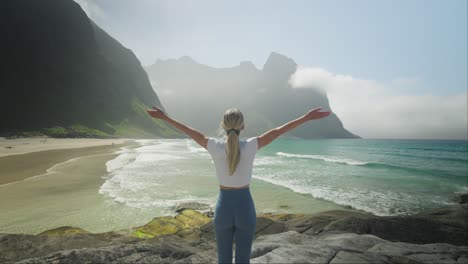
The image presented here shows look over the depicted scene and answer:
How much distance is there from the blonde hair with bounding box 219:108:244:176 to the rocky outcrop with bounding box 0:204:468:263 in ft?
8.37

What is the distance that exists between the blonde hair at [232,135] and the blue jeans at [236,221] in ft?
0.90

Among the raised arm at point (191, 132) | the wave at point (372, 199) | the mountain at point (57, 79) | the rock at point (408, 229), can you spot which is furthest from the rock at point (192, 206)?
the mountain at point (57, 79)

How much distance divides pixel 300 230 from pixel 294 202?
21.6ft

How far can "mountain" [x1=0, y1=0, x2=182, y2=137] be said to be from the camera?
77812mm

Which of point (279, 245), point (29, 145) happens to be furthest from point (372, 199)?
point (29, 145)

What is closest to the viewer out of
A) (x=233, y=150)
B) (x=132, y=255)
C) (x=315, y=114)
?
(x=233, y=150)

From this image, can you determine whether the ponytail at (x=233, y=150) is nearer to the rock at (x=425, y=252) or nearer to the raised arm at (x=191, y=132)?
the raised arm at (x=191, y=132)

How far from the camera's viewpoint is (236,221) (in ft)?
7.94

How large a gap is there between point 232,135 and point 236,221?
0.90 metres

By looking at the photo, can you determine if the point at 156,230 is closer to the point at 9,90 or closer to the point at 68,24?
the point at 9,90

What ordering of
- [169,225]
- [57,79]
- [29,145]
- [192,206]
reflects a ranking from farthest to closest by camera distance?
[57,79] < [29,145] < [192,206] < [169,225]

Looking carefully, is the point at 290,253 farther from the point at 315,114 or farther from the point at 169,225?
the point at 169,225


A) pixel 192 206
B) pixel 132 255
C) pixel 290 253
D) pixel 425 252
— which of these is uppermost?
pixel 132 255

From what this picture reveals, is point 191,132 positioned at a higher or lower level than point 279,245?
higher
